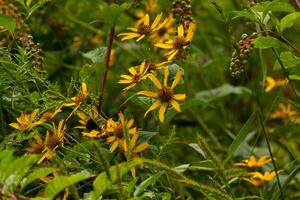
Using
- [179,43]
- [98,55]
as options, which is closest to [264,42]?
[179,43]

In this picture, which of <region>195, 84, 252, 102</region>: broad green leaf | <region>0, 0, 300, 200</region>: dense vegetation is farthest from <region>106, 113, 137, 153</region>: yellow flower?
<region>195, 84, 252, 102</region>: broad green leaf

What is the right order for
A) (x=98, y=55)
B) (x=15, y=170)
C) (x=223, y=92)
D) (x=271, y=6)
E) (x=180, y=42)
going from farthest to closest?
(x=223, y=92), (x=98, y=55), (x=180, y=42), (x=271, y=6), (x=15, y=170)

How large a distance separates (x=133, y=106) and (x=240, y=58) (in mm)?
788

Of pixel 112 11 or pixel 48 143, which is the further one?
pixel 112 11

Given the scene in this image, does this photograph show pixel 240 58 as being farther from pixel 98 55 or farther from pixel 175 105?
pixel 98 55

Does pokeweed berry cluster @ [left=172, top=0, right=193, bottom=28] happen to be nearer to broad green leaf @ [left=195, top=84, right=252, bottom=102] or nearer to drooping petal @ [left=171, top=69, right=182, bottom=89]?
drooping petal @ [left=171, top=69, right=182, bottom=89]

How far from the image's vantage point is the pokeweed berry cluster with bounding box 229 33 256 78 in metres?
0.92

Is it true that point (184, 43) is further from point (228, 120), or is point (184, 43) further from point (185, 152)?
point (228, 120)

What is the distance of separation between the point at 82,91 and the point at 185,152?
654 millimetres

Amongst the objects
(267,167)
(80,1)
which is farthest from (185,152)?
(80,1)

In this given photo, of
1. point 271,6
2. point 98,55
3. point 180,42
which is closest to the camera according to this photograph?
point 271,6

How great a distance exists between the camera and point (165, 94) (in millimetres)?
995

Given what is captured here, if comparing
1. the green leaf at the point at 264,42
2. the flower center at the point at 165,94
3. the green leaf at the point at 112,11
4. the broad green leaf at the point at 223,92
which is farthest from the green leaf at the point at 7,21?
the broad green leaf at the point at 223,92

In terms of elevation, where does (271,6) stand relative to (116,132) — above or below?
above
